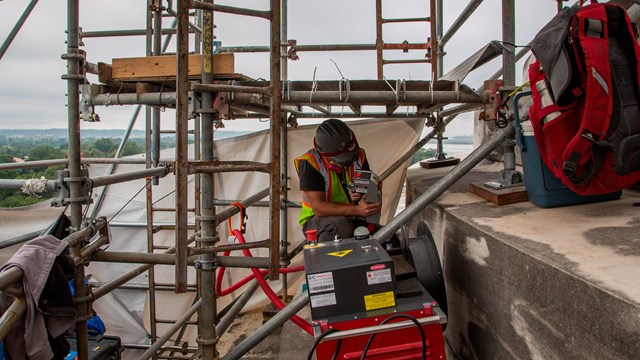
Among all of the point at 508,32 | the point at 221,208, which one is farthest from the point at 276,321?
the point at 221,208

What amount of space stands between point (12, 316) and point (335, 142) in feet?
7.80

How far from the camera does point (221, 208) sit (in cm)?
572

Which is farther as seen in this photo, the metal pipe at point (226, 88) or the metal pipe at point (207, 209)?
the metal pipe at point (207, 209)

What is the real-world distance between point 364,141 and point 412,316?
3826 millimetres

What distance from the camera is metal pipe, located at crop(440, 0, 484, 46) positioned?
391 cm

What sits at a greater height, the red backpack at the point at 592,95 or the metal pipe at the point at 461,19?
the metal pipe at the point at 461,19

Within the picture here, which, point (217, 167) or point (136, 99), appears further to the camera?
point (136, 99)

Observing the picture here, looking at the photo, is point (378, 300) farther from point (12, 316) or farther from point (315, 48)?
point (315, 48)

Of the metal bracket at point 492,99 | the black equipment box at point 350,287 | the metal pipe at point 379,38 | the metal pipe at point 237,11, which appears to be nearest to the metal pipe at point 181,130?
the metal pipe at point 237,11

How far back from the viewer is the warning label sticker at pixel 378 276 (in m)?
1.88

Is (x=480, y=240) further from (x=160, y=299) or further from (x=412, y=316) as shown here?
(x=160, y=299)

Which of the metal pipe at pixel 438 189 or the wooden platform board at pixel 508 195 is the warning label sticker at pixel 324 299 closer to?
the metal pipe at pixel 438 189

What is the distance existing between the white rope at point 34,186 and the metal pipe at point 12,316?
0.76 metres

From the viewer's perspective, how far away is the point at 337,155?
353 cm
